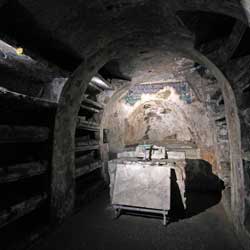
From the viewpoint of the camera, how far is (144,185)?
3312 mm

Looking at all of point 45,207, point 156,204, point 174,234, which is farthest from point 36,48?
point 174,234

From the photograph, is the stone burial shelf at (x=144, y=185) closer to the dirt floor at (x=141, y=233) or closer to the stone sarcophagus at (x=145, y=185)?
the stone sarcophagus at (x=145, y=185)

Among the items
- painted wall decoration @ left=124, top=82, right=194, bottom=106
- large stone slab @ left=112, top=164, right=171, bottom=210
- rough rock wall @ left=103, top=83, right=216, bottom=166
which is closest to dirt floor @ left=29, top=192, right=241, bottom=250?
large stone slab @ left=112, top=164, right=171, bottom=210

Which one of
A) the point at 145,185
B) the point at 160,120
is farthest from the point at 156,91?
the point at 145,185

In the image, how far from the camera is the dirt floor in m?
2.41

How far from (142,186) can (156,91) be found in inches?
153

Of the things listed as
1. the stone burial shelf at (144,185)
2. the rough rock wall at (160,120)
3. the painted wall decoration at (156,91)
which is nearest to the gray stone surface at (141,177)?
the stone burial shelf at (144,185)

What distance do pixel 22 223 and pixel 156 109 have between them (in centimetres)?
633

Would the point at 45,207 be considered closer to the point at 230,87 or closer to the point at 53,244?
the point at 53,244

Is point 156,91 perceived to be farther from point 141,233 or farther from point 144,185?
point 141,233

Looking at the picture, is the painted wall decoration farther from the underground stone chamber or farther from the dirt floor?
the dirt floor

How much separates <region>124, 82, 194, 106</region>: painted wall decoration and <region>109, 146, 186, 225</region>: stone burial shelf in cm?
288

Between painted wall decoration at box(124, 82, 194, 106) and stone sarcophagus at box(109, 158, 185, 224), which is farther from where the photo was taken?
painted wall decoration at box(124, 82, 194, 106)

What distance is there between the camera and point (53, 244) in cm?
244
